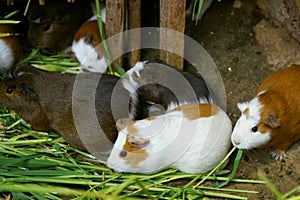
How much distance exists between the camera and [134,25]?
369 cm

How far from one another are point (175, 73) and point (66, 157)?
0.90 metres

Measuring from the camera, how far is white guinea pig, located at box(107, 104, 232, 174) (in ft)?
9.87

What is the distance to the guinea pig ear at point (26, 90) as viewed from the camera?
3385mm

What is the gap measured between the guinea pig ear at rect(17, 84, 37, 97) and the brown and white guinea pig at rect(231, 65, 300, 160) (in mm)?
1298

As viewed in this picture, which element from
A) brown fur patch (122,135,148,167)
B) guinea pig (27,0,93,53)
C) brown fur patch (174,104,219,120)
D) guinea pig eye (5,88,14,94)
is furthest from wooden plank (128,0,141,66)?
brown fur patch (122,135,148,167)

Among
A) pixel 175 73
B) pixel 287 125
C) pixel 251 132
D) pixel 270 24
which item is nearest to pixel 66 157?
pixel 175 73

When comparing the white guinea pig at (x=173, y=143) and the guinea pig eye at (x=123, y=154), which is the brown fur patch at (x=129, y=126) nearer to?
the white guinea pig at (x=173, y=143)

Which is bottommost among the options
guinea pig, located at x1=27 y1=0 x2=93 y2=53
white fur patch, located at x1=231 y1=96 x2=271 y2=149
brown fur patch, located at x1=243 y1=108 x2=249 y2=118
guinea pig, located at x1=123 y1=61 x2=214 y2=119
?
white fur patch, located at x1=231 y1=96 x2=271 y2=149

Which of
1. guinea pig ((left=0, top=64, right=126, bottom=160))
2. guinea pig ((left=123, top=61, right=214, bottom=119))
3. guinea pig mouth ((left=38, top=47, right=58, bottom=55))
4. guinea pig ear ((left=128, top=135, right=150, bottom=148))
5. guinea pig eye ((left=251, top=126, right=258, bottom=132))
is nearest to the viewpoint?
guinea pig ear ((left=128, top=135, right=150, bottom=148))

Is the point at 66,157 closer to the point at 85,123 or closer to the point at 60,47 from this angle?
the point at 85,123

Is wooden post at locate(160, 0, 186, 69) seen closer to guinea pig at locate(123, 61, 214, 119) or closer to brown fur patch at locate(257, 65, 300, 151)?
guinea pig at locate(123, 61, 214, 119)

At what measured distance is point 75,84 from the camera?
3361 mm

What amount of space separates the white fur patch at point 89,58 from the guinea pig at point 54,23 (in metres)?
0.27

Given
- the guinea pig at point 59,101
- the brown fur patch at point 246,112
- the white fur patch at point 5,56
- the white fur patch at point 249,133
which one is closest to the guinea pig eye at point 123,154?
the guinea pig at point 59,101
